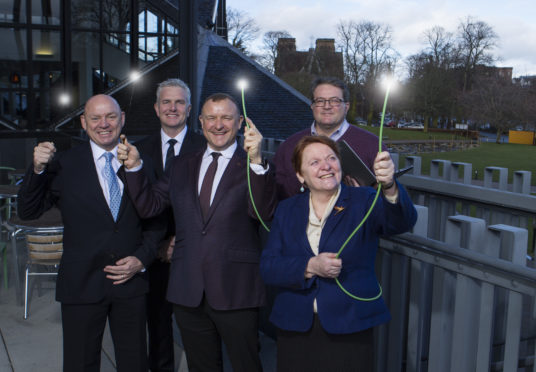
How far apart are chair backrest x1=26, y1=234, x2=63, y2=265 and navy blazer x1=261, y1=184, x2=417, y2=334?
3.08 metres

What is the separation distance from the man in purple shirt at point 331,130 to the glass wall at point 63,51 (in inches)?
392

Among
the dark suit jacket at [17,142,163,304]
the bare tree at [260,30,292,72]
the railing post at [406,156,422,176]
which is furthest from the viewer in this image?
the bare tree at [260,30,292,72]

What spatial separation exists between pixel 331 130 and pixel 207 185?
976mm

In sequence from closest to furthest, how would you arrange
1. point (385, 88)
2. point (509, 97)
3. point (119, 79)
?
1. point (385, 88)
2. point (119, 79)
3. point (509, 97)

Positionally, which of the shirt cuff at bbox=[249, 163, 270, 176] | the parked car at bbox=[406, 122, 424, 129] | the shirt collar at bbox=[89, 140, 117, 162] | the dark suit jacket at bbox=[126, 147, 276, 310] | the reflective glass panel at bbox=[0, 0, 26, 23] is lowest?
the dark suit jacket at bbox=[126, 147, 276, 310]

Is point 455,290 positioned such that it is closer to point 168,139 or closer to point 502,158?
point 168,139

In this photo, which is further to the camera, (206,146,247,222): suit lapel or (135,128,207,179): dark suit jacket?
(135,128,207,179): dark suit jacket

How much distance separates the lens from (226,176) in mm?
2797

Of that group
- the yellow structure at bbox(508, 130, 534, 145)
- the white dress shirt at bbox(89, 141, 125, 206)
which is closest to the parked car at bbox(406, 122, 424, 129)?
the yellow structure at bbox(508, 130, 534, 145)

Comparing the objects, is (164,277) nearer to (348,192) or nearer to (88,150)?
(88,150)

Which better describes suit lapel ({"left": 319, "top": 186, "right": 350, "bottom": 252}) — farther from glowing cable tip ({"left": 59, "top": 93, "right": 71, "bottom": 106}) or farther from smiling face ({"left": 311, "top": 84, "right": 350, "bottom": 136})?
glowing cable tip ({"left": 59, "top": 93, "right": 71, "bottom": 106})

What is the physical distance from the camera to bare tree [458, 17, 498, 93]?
179 feet

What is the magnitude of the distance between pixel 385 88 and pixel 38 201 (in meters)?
1.90

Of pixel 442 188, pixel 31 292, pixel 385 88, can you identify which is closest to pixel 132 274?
pixel 385 88
